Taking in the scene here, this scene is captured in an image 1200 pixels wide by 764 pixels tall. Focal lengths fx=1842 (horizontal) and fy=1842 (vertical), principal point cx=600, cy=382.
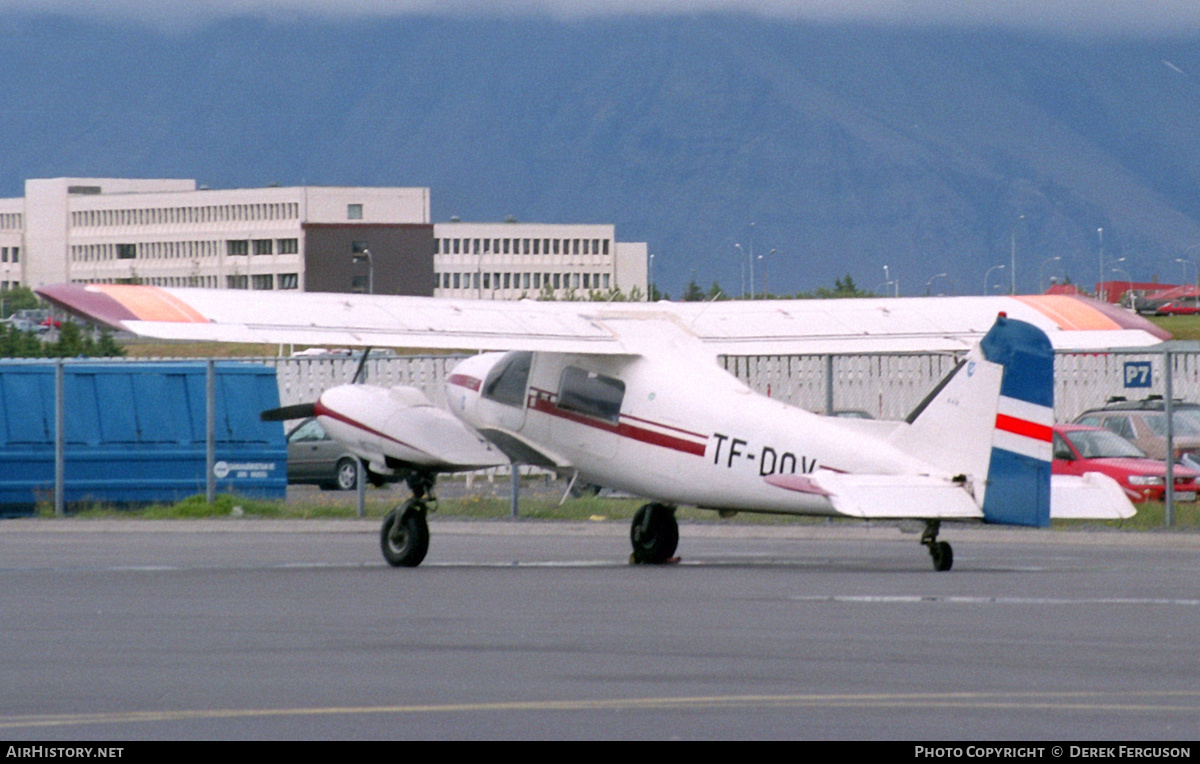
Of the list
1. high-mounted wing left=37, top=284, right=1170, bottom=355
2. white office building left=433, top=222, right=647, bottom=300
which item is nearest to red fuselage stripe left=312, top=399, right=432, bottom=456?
high-mounted wing left=37, top=284, right=1170, bottom=355

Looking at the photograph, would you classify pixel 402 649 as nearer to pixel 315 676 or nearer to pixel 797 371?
pixel 315 676

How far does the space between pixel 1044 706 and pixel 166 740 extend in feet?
13.9

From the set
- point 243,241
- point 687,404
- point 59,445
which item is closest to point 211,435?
point 59,445

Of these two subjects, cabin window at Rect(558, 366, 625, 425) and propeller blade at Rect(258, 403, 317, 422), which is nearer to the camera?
cabin window at Rect(558, 366, 625, 425)

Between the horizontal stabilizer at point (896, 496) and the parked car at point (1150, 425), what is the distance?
47.0 feet

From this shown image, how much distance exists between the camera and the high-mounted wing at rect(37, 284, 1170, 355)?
639 inches

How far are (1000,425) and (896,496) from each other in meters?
1.21

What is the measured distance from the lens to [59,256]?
520 ft

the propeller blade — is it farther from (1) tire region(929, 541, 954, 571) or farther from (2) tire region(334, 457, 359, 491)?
(2) tire region(334, 457, 359, 491)

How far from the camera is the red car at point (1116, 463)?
2514 centimetres

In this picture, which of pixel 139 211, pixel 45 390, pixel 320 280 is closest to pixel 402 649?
pixel 45 390

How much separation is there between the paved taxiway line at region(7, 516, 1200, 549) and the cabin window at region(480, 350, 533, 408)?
19.1 ft

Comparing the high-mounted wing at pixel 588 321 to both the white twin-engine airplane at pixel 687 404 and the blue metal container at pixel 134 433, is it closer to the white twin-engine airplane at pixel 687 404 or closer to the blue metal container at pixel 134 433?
the white twin-engine airplane at pixel 687 404

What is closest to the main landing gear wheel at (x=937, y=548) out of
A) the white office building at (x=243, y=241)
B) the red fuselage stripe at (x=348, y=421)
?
the red fuselage stripe at (x=348, y=421)
